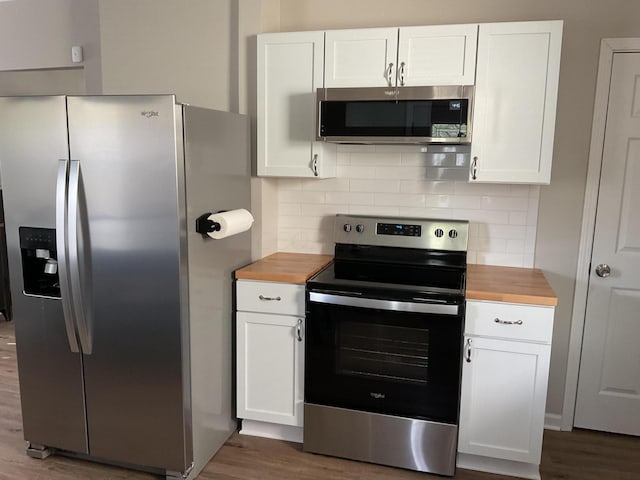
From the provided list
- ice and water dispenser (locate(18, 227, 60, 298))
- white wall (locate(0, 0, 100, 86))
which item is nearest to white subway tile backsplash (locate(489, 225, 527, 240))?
ice and water dispenser (locate(18, 227, 60, 298))

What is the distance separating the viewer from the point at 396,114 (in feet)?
8.52

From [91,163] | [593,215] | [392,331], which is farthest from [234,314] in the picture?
[593,215]

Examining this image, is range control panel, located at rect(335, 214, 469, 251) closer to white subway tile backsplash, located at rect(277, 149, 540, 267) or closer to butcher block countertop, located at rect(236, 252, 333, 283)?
white subway tile backsplash, located at rect(277, 149, 540, 267)

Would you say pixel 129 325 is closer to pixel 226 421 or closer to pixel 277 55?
pixel 226 421

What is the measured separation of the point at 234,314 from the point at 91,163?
1.04 meters

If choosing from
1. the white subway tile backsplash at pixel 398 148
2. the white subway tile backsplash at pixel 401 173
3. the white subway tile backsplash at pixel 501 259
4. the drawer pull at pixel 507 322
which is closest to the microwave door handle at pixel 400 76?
the white subway tile backsplash at pixel 398 148

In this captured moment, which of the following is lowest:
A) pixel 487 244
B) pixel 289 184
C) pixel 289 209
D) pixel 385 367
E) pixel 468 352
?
pixel 385 367

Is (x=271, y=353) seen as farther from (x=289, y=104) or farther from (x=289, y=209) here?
(x=289, y=104)

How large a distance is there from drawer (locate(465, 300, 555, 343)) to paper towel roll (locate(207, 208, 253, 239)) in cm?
114

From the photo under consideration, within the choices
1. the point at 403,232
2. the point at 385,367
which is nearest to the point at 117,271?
the point at 385,367

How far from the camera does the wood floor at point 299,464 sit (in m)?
2.59

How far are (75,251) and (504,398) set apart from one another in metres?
2.06

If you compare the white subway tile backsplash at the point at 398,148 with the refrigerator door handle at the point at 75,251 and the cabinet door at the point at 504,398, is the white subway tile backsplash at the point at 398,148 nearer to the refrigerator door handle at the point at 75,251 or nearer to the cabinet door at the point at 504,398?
the cabinet door at the point at 504,398

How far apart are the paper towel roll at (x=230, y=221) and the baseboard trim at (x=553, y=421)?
2.03 meters
